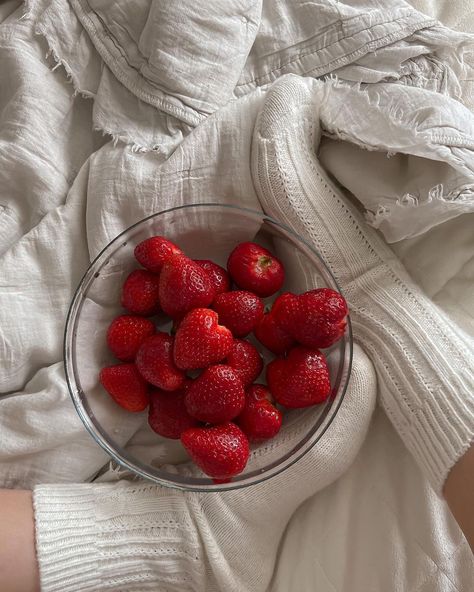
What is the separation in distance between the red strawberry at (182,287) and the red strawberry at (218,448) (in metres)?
0.13

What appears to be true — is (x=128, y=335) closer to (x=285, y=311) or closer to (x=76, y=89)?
(x=285, y=311)

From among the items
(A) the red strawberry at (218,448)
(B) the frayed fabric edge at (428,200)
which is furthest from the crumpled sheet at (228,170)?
(A) the red strawberry at (218,448)

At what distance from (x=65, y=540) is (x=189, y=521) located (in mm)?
142

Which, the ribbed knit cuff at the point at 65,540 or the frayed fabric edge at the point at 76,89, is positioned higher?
the frayed fabric edge at the point at 76,89

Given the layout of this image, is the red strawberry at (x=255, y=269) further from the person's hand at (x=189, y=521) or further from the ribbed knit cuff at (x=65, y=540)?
the ribbed knit cuff at (x=65, y=540)

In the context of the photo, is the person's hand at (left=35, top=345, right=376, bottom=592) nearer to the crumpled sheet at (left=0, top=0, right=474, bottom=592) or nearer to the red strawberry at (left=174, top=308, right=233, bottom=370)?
the crumpled sheet at (left=0, top=0, right=474, bottom=592)

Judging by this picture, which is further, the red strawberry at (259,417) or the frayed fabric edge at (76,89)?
the frayed fabric edge at (76,89)

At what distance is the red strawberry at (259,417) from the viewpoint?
24.4 inches

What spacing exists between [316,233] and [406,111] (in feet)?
0.58

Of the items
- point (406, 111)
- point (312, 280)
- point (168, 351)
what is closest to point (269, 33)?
point (406, 111)

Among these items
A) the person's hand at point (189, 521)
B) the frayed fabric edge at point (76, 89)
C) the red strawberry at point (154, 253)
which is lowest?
the person's hand at point (189, 521)

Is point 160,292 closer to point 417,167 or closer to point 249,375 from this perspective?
point 249,375

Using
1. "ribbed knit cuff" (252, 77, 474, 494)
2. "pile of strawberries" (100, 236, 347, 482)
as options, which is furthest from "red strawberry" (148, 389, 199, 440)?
"ribbed knit cuff" (252, 77, 474, 494)

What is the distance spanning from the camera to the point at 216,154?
729 millimetres
